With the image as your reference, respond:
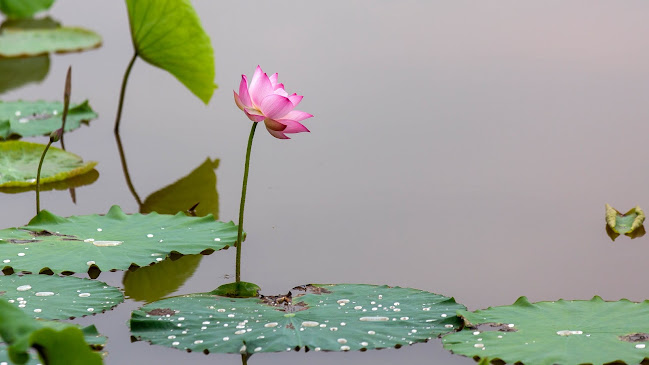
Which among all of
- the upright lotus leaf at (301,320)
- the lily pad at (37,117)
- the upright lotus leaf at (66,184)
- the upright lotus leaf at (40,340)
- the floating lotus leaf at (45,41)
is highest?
the floating lotus leaf at (45,41)

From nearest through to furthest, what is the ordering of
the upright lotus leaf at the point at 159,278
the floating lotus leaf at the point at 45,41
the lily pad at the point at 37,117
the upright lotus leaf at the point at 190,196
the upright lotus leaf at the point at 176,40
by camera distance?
the upright lotus leaf at the point at 159,278 → the upright lotus leaf at the point at 190,196 → the upright lotus leaf at the point at 176,40 → the lily pad at the point at 37,117 → the floating lotus leaf at the point at 45,41

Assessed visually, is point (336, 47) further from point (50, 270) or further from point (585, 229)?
point (50, 270)

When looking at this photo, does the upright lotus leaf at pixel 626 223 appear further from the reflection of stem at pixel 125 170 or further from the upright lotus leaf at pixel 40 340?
the upright lotus leaf at pixel 40 340

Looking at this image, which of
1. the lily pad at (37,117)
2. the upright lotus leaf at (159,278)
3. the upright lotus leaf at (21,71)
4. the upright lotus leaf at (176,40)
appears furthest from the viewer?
the upright lotus leaf at (21,71)

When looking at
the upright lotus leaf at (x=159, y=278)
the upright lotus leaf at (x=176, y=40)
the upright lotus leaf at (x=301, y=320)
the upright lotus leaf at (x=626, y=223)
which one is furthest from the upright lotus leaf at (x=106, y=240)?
the upright lotus leaf at (x=626, y=223)

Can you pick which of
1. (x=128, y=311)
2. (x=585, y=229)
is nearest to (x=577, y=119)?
(x=585, y=229)

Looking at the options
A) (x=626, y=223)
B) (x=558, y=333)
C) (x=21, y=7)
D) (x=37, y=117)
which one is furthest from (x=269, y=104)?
(x=21, y=7)

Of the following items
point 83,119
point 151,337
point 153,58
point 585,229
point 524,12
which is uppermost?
point 524,12
